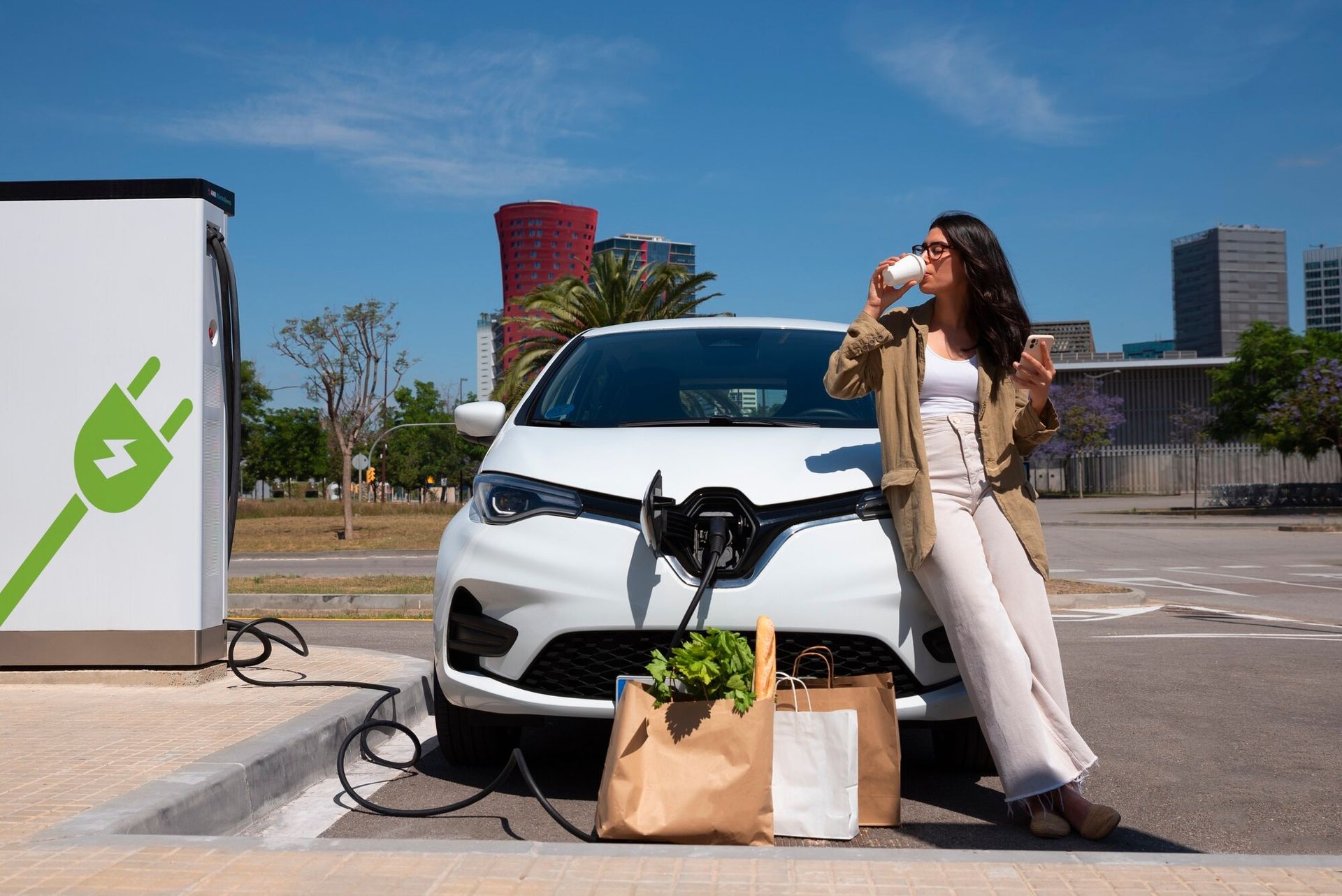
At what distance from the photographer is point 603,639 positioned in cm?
359

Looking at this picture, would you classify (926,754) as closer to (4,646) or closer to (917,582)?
(917,582)

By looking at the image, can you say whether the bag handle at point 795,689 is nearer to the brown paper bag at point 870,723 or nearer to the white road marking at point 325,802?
the brown paper bag at point 870,723

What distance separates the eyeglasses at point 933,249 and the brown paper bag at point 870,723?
1.37 metres

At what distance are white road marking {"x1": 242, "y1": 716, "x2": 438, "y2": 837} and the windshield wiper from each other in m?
1.51

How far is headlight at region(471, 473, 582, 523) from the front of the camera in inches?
146

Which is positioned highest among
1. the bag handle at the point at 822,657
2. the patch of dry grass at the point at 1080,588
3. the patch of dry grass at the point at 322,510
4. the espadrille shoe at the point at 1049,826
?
the bag handle at the point at 822,657

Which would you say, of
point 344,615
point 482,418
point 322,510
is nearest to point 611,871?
point 482,418

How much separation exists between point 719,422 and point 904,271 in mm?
859

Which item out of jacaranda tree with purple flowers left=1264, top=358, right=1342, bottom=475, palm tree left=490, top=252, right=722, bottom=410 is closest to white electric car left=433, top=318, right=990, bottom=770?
palm tree left=490, top=252, right=722, bottom=410

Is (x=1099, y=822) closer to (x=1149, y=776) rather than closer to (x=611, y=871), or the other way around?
(x=1149, y=776)

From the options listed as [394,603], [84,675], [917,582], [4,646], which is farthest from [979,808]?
[394,603]

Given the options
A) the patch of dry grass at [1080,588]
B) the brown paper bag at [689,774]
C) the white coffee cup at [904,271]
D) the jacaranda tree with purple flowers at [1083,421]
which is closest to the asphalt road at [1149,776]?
the brown paper bag at [689,774]

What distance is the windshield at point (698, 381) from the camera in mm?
4543

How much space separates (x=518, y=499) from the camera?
12.5 feet
